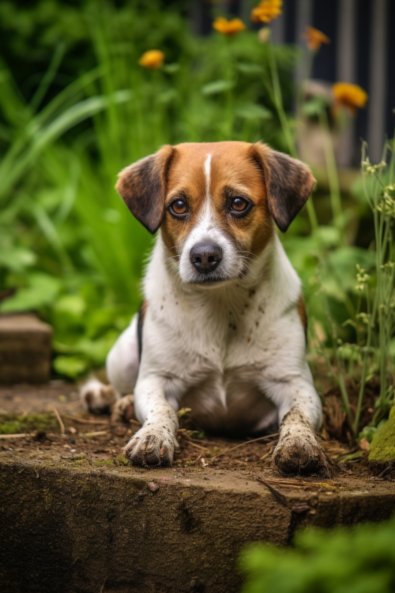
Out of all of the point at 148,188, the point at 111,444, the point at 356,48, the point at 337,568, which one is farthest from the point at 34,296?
the point at 356,48

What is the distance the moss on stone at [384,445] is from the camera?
9.95 ft

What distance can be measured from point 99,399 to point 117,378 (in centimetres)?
13

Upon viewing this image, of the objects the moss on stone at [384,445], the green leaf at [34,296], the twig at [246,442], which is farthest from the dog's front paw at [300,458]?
the green leaf at [34,296]

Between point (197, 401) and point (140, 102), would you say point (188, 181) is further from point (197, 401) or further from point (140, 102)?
point (140, 102)

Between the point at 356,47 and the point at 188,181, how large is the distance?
580 centimetres

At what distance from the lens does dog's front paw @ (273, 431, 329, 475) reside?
2953 millimetres

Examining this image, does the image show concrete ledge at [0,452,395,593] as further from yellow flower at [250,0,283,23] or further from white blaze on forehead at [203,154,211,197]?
yellow flower at [250,0,283,23]

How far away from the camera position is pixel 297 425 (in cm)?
321

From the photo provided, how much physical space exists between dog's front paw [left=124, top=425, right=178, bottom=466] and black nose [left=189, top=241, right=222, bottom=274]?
23.2 inches

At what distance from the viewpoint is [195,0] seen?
9.15 metres

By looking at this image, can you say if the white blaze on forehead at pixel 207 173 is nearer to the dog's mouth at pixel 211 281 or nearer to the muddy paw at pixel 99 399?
the dog's mouth at pixel 211 281

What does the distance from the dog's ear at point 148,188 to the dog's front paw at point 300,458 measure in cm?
100

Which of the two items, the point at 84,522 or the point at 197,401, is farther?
the point at 197,401

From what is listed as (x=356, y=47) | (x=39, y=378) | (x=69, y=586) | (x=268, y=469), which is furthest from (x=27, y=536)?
(x=356, y=47)
